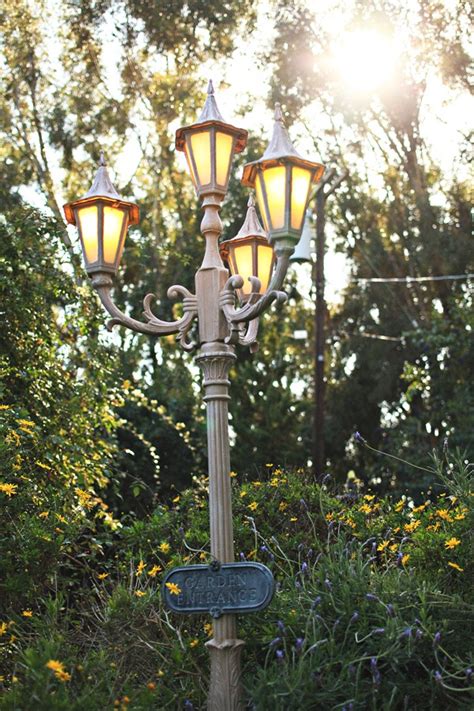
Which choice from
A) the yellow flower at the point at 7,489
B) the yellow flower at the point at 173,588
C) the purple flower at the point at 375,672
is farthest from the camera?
the yellow flower at the point at 7,489

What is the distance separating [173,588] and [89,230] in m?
1.89

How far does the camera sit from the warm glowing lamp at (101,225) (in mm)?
4816

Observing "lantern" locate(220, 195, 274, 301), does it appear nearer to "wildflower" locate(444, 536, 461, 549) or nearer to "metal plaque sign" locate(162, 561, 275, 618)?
"metal plaque sign" locate(162, 561, 275, 618)

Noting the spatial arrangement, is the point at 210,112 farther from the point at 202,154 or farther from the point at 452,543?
the point at 452,543

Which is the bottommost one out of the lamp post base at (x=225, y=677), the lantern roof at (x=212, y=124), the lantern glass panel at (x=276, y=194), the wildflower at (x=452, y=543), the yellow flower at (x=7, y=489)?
the lamp post base at (x=225, y=677)

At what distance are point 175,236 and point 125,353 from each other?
6838 mm

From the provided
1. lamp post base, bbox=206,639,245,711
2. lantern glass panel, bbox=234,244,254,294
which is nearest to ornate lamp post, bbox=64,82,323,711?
lamp post base, bbox=206,639,245,711

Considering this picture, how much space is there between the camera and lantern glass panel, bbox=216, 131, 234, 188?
4.74 meters

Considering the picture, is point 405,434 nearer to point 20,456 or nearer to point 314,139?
point 314,139

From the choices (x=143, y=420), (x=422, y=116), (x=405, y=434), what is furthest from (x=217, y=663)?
(x=422, y=116)

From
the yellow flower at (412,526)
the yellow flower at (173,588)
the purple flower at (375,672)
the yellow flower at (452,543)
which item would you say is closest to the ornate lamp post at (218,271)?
the yellow flower at (173,588)

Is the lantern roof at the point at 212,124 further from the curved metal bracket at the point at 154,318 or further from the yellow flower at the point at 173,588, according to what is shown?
the yellow flower at the point at 173,588

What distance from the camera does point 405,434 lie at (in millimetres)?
17344

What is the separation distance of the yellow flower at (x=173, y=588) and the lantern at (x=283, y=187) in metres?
1.74
